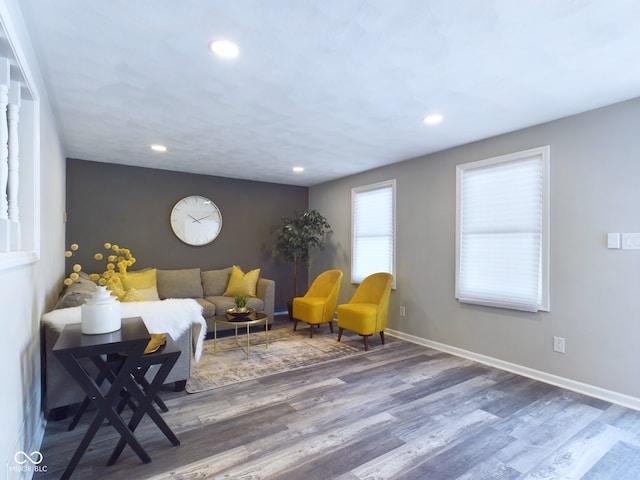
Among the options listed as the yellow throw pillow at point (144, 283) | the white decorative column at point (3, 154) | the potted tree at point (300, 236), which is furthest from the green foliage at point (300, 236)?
the white decorative column at point (3, 154)

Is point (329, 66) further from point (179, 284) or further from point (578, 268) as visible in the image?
point (179, 284)

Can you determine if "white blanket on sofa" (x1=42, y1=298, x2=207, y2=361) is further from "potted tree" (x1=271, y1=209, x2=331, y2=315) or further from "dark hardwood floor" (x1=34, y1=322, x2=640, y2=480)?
"potted tree" (x1=271, y1=209, x2=331, y2=315)

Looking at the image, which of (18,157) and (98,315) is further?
(98,315)

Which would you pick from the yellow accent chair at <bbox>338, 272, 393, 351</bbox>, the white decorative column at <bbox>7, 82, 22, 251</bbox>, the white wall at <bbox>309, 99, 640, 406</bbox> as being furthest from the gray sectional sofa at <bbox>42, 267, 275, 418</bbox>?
the white wall at <bbox>309, 99, 640, 406</bbox>

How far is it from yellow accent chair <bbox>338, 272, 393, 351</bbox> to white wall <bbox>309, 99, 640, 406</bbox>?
65 centimetres

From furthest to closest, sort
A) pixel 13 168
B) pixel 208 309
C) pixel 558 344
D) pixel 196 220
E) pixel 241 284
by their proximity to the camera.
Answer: pixel 196 220
pixel 241 284
pixel 208 309
pixel 558 344
pixel 13 168

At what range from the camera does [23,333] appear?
6.07 ft

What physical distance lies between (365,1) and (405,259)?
3407 millimetres

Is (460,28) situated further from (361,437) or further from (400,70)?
(361,437)

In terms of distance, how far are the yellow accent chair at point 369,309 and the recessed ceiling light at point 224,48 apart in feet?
9.89

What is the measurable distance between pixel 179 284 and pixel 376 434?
3.67 meters

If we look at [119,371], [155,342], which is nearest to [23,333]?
[119,371]

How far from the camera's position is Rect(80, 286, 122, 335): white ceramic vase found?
2.03 meters

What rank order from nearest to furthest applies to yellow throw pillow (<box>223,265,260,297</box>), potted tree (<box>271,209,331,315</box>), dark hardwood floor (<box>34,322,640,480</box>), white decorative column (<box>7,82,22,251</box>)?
white decorative column (<box>7,82,22,251</box>), dark hardwood floor (<box>34,322,640,480</box>), yellow throw pillow (<box>223,265,260,297</box>), potted tree (<box>271,209,331,315</box>)
